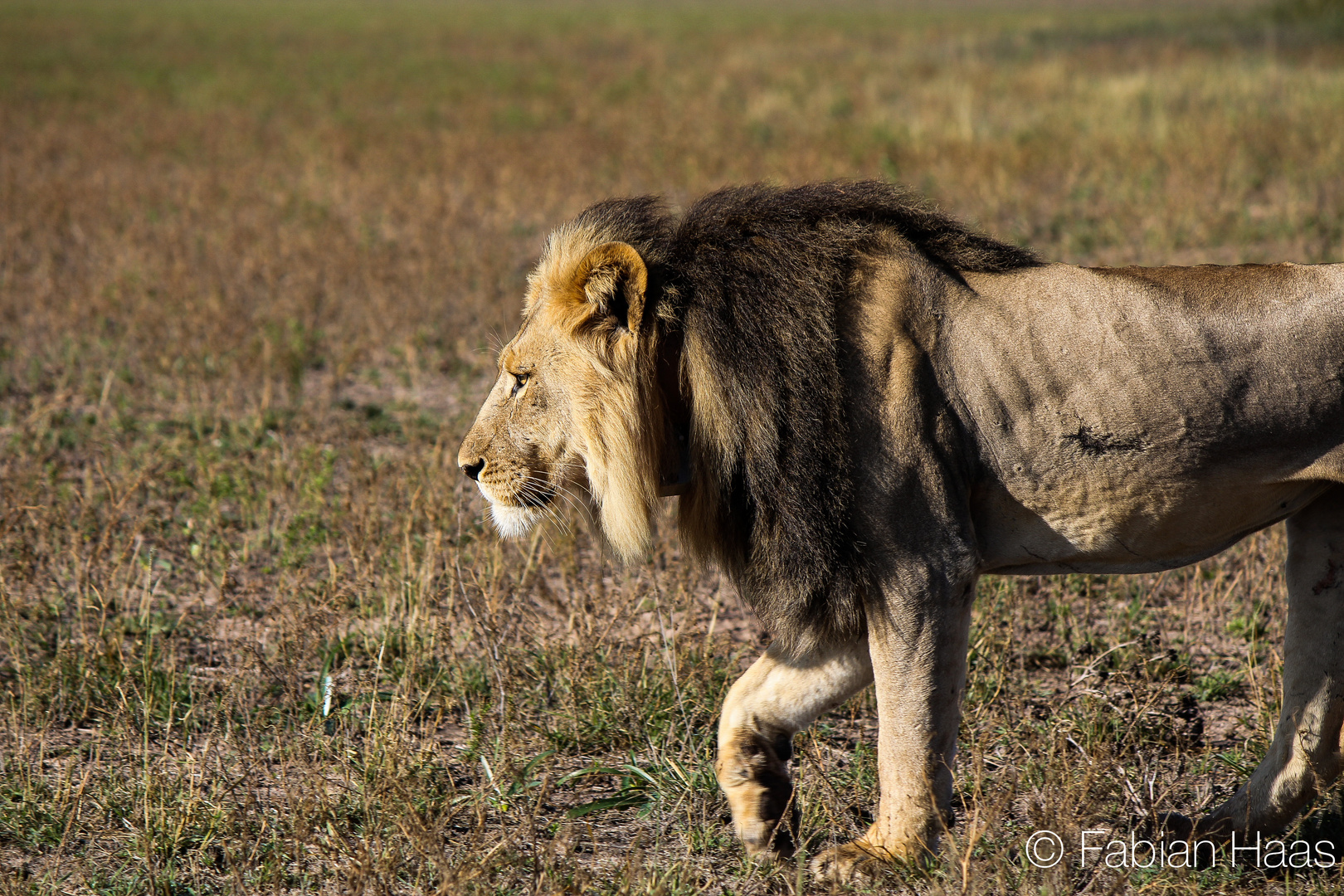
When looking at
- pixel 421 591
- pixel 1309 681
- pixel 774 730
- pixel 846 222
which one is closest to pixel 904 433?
pixel 846 222

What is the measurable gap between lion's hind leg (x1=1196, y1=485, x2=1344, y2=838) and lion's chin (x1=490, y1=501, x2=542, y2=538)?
1842 millimetres

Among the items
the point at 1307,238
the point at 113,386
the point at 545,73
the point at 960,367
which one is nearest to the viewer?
the point at 960,367

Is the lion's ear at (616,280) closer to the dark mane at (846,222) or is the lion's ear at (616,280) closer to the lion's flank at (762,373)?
the lion's flank at (762,373)

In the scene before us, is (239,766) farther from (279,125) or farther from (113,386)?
(279,125)

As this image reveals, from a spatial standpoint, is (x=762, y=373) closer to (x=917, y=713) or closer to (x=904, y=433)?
(x=904, y=433)

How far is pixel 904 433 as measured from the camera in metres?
2.56

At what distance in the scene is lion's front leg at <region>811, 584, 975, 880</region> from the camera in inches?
102

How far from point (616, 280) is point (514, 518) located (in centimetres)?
67

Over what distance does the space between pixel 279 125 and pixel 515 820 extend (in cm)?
1525

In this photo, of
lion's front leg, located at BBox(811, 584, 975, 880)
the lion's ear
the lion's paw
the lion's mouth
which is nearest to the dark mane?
the lion's ear

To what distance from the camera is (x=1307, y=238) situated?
916cm

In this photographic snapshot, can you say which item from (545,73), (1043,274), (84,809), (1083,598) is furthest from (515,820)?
(545,73)

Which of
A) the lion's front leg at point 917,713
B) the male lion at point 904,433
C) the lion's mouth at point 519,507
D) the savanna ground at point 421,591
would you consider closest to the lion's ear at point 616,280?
the male lion at point 904,433

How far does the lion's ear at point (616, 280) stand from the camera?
266 cm
